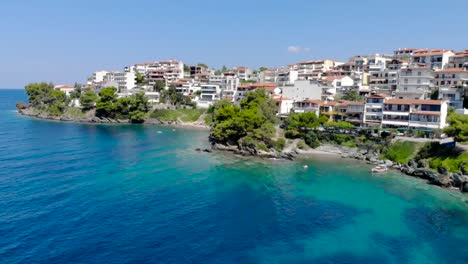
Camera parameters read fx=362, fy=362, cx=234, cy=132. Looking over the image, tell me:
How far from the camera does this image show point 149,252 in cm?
2623

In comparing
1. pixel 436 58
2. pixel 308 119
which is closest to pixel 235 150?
pixel 308 119

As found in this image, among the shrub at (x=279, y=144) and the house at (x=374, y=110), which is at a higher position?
the house at (x=374, y=110)

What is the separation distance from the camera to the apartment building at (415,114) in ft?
190

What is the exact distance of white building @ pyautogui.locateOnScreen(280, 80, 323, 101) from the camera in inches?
3255

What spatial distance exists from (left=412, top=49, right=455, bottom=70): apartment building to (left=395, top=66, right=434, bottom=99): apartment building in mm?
9282

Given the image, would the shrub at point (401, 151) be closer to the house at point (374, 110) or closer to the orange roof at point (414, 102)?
the orange roof at point (414, 102)

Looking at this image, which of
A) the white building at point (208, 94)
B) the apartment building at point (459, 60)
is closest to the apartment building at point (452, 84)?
the apartment building at point (459, 60)

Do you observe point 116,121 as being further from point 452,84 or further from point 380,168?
point 452,84

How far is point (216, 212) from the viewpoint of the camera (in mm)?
34406

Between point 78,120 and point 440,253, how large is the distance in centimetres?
10175

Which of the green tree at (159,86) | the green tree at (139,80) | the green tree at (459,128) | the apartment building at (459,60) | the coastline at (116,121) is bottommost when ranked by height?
the coastline at (116,121)

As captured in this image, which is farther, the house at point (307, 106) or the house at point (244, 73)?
the house at point (244, 73)

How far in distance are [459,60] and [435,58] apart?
189 inches

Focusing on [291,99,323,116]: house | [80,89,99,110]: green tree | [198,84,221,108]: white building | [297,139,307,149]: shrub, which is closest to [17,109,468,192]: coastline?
[297,139,307,149]: shrub
